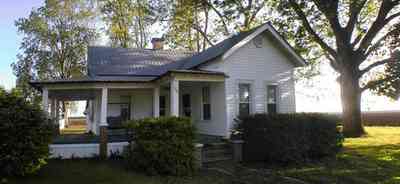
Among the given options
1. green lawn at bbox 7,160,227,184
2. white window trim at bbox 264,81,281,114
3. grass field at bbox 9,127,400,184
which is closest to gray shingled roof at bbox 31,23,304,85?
white window trim at bbox 264,81,281,114

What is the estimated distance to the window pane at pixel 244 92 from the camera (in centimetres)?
1265

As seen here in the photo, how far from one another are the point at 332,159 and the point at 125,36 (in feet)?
86.5

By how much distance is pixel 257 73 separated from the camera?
12883 mm

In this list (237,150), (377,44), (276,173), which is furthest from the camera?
(377,44)

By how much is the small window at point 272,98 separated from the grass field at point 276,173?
337 cm

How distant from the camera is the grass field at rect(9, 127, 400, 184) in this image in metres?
7.71

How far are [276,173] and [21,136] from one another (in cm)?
684

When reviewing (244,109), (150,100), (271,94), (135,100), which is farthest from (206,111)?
(135,100)

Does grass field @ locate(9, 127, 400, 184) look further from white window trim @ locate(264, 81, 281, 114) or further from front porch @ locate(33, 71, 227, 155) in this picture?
white window trim @ locate(264, 81, 281, 114)

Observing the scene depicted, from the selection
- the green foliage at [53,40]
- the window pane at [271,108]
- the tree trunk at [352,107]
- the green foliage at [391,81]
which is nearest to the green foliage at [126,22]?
the green foliage at [53,40]

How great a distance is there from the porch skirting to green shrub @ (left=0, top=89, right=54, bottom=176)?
288 centimetres

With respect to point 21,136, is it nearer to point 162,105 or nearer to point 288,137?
point 288,137

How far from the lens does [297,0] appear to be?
17.4 meters

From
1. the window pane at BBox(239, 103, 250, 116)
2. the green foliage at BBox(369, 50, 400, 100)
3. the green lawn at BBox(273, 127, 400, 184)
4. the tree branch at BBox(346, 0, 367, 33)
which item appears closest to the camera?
the green lawn at BBox(273, 127, 400, 184)
